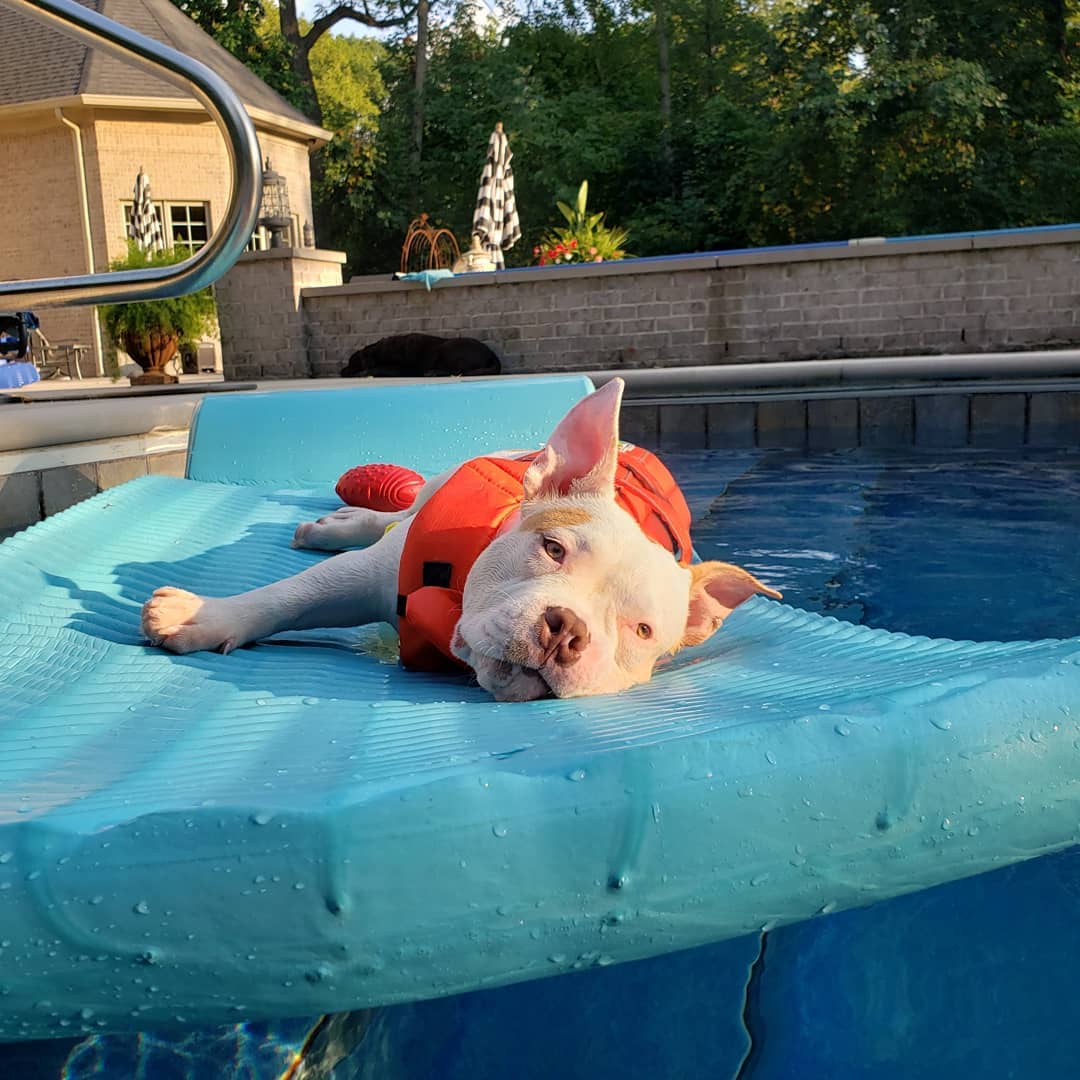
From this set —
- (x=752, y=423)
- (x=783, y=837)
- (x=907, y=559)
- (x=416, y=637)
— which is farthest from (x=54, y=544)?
(x=752, y=423)

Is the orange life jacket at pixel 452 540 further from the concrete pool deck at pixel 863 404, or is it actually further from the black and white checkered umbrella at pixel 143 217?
the black and white checkered umbrella at pixel 143 217

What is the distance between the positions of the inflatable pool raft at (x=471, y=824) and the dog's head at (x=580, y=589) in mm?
94

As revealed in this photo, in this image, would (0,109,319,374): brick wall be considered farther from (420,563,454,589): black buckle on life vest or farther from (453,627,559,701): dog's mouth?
(453,627,559,701): dog's mouth

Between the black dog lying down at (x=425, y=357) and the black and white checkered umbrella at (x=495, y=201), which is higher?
the black and white checkered umbrella at (x=495, y=201)

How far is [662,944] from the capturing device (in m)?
1.49

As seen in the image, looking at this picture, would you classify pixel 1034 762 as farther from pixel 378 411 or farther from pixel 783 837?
pixel 378 411

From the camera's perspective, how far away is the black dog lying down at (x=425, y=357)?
12.9 metres

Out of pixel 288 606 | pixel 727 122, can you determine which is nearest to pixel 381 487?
pixel 288 606

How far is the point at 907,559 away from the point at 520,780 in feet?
12.8

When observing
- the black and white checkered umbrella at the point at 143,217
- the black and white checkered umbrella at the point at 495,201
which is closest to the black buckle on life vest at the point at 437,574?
the black and white checkered umbrella at the point at 495,201

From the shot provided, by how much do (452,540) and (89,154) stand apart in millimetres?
21733

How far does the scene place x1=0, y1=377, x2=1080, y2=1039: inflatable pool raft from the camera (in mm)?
1271

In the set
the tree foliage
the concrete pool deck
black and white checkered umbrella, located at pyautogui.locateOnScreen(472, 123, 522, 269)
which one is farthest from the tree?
the concrete pool deck

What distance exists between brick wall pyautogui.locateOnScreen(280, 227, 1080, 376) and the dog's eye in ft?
34.6
